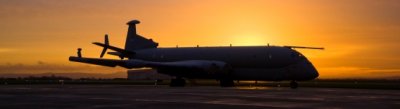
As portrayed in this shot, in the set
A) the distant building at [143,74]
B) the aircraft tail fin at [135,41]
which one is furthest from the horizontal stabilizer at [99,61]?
the distant building at [143,74]

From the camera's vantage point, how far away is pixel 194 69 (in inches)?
1962

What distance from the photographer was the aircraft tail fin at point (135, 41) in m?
61.3

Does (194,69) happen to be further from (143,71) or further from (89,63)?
(143,71)

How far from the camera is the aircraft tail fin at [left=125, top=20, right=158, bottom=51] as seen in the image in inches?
2413

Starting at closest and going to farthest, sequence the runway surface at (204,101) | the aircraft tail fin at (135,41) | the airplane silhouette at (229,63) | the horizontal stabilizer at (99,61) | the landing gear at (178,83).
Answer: the runway surface at (204,101), the airplane silhouette at (229,63), the horizontal stabilizer at (99,61), the landing gear at (178,83), the aircraft tail fin at (135,41)

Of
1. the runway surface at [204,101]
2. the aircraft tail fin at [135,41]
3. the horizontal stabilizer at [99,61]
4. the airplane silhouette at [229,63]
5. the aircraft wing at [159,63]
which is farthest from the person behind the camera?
A: the aircraft tail fin at [135,41]

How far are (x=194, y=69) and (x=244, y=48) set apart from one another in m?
5.15

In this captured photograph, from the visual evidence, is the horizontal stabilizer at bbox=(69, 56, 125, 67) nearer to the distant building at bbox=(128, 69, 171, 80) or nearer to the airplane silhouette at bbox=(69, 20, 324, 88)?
the airplane silhouette at bbox=(69, 20, 324, 88)

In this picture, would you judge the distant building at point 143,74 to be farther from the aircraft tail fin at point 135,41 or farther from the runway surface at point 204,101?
the runway surface at point 204,101

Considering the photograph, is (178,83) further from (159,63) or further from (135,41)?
(135,41)

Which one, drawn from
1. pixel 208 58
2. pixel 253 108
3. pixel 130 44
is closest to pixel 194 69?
pixel 208 58

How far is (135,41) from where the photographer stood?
62.6 meters

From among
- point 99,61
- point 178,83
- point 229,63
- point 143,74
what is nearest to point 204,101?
point 229,63

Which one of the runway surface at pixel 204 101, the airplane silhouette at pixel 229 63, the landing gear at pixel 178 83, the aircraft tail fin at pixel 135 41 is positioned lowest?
the runway surface at pixel 204 101
